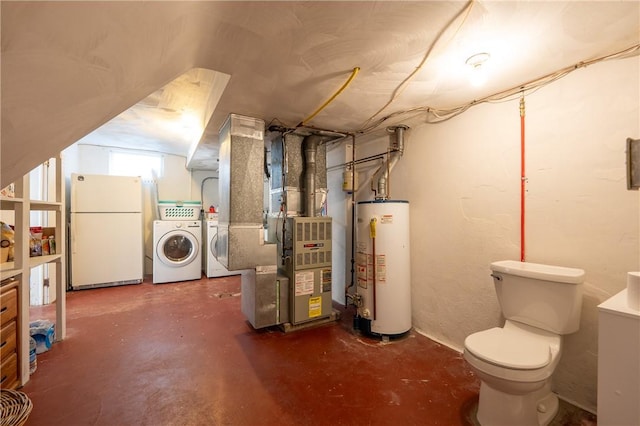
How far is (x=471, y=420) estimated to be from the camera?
1.44 m

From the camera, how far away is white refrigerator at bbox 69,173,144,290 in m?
3.66

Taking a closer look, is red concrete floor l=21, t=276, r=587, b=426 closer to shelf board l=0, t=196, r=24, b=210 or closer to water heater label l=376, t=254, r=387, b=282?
water heater label l=376, t=254, r=387, b=282

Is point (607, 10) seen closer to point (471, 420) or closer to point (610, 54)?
point (610, 54)

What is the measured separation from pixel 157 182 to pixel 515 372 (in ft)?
17.0

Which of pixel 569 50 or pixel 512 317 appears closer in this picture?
pixel 569 50

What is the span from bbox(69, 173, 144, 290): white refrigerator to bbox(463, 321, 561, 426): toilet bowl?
4.44 m

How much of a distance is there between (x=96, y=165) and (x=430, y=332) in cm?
515

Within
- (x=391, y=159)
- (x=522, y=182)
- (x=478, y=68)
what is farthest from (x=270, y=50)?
(x=522, y=182)

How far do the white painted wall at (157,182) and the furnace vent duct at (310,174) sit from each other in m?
3.04

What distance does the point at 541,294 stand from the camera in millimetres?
1522

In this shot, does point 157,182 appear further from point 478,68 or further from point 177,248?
point 478,68

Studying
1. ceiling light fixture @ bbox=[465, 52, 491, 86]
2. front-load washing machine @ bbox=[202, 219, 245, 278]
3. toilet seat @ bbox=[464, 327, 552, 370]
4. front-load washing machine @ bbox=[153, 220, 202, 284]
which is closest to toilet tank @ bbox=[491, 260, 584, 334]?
toilet seat @ bbox=[464, 327, 552, 370]

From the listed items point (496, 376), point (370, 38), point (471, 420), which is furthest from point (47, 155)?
point (471, 420)

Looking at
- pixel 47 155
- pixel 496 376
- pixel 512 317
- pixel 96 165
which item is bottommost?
pixel 496 376
